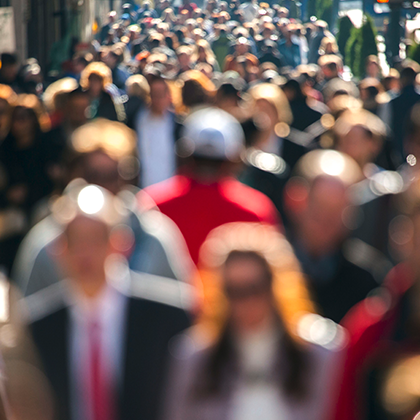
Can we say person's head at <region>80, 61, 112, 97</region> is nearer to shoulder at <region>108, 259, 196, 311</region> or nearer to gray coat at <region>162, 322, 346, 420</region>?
shoulder at <region>108, 259, 196, 311</region>

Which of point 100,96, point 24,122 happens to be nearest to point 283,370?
point 24,122

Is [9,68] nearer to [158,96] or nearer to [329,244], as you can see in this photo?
[158,96]

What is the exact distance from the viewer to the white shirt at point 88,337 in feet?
11.7

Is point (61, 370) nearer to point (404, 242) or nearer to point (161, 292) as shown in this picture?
point (161, 292)

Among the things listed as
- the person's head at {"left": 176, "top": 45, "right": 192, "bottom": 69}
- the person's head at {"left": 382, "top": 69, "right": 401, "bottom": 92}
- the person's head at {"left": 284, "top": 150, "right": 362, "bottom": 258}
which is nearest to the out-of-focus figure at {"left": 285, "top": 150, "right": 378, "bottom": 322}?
the person's head at {"left": 284, "top": 150, "right": 362, "bottom": 258}

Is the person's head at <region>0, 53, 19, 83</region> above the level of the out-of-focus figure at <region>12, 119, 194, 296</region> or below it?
below

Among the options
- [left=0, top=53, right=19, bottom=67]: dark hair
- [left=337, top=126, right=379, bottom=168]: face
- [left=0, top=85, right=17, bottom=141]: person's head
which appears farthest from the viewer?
[left=0, top=53, right=19, bottom=67]: dark hair

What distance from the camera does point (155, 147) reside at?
317 inches

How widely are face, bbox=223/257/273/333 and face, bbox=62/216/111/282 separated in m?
0.48

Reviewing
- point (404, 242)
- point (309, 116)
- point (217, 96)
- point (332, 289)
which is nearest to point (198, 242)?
point (332, 289)

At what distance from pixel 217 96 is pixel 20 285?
15.2ft

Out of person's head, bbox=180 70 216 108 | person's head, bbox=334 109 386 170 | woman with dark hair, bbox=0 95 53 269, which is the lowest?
person's head, bbox=180 70 216 108

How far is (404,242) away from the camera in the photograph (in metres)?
4.03

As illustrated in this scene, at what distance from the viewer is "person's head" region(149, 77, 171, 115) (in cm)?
817
